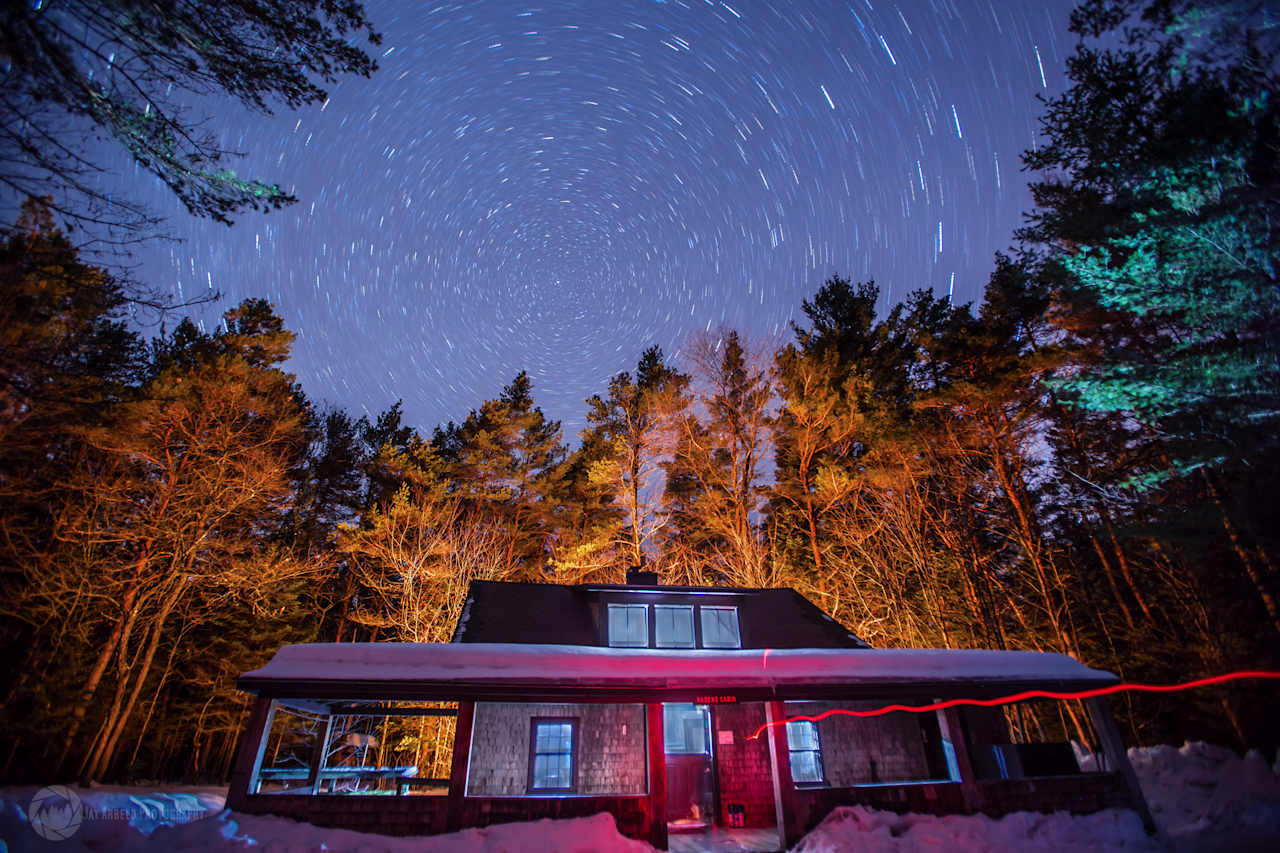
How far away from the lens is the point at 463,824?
7.43m

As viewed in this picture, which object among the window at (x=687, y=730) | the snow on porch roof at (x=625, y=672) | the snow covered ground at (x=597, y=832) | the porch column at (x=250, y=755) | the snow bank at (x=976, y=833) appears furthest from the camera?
the window at (x=687, y=730)

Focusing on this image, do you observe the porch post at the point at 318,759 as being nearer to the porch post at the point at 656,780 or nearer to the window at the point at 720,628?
the porch post at the point at 656,780

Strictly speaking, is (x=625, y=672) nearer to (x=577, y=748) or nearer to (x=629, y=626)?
(x=577, y=748)

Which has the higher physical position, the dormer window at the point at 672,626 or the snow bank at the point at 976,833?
the dormer window at the point at 672,626

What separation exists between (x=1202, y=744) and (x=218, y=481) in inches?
1010

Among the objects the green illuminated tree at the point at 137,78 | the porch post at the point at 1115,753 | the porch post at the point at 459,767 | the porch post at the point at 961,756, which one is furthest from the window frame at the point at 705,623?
the green illuminated tree at the point at 137,78

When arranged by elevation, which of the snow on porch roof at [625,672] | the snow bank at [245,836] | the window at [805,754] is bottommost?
the snow bank at [245,836]

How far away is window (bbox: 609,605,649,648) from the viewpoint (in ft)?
41.8

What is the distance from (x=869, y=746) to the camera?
456 inches

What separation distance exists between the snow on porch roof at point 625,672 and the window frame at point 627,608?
3.08 meters

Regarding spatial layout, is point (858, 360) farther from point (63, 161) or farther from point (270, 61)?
point (63, 161)

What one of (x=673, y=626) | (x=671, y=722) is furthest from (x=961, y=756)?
(x=673, y=626)

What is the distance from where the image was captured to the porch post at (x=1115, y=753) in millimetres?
8430

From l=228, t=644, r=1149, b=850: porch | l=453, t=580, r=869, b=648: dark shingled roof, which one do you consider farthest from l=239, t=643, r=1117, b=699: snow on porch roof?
l=453, t=580, r=869, b=648: dark shingled roof
